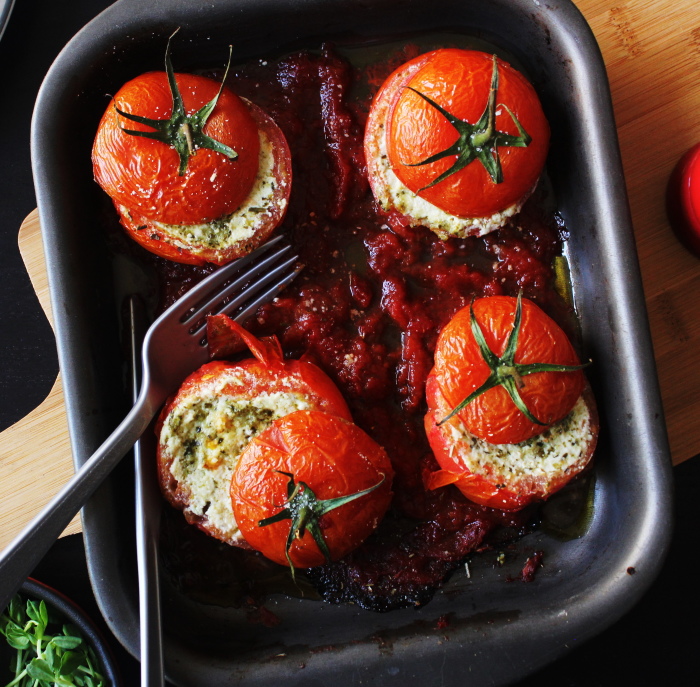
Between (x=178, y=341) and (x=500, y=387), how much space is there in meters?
1.12

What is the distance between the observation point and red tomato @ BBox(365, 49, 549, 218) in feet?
7.24

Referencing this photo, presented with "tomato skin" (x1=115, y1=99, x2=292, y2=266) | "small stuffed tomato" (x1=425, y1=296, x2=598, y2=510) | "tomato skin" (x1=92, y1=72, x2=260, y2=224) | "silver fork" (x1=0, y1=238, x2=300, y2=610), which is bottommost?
"small stuffed tomato" (x1=425, y1=296, x2=598, y2=510)

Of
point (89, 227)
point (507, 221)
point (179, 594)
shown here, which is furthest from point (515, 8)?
point (179, 594)

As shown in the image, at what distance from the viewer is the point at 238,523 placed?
2.24 meters

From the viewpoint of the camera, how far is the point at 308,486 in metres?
2.10

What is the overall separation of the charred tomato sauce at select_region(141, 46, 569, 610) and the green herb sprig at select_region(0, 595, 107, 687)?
17.8 inches

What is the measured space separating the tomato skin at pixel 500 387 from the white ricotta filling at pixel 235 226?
78 centimetres

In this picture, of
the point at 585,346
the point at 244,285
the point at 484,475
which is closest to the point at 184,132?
the point at 244,285

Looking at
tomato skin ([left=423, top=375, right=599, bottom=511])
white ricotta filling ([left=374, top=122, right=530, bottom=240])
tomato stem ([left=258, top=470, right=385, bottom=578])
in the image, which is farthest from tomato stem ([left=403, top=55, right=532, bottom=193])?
tomato stem ([left=258, top=470, right=385, bottom=578])

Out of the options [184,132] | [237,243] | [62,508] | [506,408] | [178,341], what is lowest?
[506,408]

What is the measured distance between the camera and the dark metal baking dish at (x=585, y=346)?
7.30 ft

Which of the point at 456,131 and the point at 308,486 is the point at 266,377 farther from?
the point at 456,131

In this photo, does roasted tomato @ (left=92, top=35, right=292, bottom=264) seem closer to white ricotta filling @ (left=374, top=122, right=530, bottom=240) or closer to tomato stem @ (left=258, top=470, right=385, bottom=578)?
white ricotta filling @ (left=374, top=122, right=530, bottom=240)

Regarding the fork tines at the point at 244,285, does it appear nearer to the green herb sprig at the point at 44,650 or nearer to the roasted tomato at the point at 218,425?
the roasted tomato at the point at 218,425
